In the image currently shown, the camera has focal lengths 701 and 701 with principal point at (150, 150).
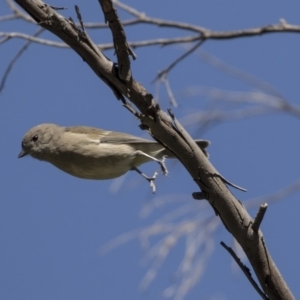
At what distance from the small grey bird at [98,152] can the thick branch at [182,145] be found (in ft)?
5.61

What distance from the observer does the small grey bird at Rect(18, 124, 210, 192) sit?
14.4 feet

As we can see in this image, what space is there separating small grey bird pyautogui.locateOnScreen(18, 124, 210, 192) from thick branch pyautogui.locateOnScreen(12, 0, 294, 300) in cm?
171

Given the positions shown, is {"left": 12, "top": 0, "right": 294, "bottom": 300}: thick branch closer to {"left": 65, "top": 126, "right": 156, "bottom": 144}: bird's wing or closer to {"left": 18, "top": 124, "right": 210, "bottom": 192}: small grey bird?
{"left": 18, "top": 124, "right": 210, "bottom": 192}: small grey bird

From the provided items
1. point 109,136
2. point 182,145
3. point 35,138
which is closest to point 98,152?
point 109,136

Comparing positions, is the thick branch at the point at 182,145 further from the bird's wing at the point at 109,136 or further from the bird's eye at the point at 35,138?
the bird's eye at the point at 35,138

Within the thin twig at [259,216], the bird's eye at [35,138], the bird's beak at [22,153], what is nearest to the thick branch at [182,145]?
the thin twig at [259,216]

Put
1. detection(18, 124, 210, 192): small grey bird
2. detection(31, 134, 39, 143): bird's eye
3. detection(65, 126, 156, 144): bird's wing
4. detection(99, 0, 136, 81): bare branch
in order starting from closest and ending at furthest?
detection(99, 0, 136, 81): bare branch → detection(18, 124, 210, 192): small grey bird → detection(65, 126, 156, 144): bird's wing → detection(31, 134, 39, 143): bird's eye

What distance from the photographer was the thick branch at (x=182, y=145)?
2385 millimetres

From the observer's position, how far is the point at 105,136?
4.66 meters

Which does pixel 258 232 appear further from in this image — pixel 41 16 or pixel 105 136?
pixel 105 136

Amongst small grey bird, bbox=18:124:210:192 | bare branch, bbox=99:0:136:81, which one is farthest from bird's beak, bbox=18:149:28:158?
bare branch, bbox=99:0:136:81

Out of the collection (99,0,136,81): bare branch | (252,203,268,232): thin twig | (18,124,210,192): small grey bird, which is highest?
(18,124,210,192): small grey bird

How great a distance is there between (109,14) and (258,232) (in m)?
0.93

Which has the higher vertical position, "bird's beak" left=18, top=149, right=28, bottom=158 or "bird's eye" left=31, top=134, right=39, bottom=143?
"bird's eye" left=31, top=134, right=39, bottom=143
